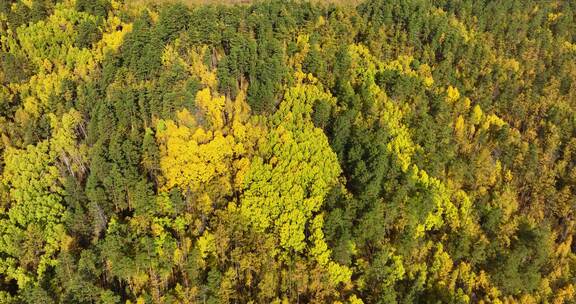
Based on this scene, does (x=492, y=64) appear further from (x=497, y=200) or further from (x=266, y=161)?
(x=266, y=161)

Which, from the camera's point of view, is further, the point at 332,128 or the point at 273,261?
the point at 332,128

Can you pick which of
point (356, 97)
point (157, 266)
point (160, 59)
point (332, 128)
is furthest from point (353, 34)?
point (157, 266)

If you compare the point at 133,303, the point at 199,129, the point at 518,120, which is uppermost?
the point at 199,129

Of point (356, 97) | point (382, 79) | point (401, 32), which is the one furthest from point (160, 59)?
point (401, 32)

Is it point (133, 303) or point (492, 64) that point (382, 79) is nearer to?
point (492, 64)

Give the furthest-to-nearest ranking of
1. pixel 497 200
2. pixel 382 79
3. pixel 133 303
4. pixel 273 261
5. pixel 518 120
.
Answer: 1. pixel 518 120
2. pixel 382 79
3. pixel 497 200
4. pixel 273 261
5. pixel 133 303

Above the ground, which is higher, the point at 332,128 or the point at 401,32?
the point at 401,32

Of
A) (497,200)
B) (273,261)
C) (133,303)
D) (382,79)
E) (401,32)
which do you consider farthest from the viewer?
(401,32)
